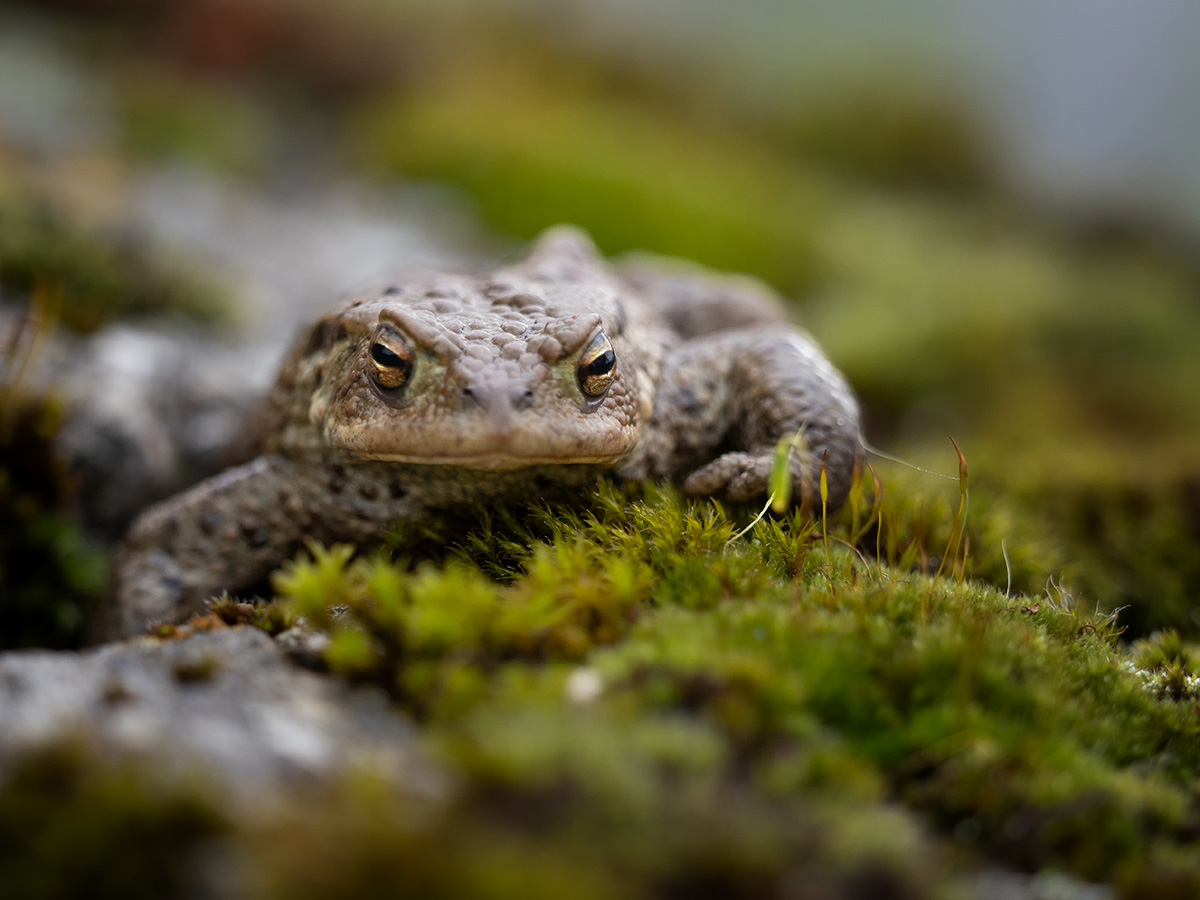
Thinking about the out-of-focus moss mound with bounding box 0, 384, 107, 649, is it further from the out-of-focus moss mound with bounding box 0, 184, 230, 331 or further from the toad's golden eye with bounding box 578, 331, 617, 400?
the toad's golden eye with bounding box 578, 331, 617, 400

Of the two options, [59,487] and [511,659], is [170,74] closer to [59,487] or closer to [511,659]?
[59,487]

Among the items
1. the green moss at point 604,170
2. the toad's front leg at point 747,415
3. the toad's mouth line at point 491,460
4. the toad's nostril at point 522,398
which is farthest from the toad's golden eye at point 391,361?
the green moss at point 604,170

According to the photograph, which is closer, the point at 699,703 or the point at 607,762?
the point at 607,762

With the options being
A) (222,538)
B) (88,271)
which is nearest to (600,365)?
(222,538)

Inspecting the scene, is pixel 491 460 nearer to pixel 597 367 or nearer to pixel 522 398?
pixel 522 398

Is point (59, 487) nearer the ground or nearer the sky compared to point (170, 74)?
nearer the ground

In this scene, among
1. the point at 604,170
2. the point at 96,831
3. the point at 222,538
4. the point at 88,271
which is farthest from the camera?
the point at 604,170

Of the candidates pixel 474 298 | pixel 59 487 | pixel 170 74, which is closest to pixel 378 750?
pixel 474 298
